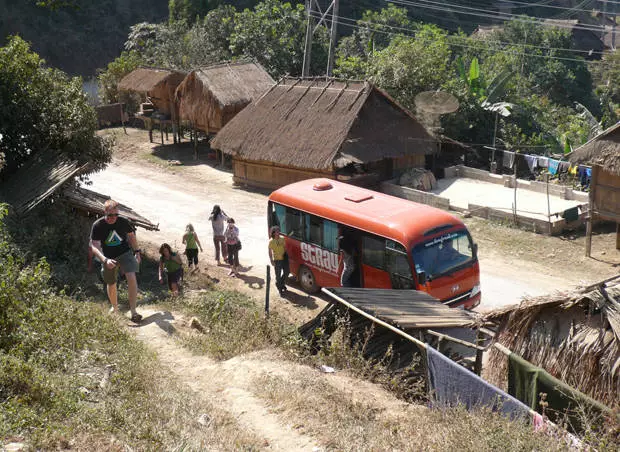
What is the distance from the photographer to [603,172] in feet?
57.1

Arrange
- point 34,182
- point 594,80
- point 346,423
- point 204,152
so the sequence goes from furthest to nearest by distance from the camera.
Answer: point 594,80
point 204,152
point 34,182
point 346,423

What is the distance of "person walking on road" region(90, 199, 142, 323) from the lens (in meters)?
10.2

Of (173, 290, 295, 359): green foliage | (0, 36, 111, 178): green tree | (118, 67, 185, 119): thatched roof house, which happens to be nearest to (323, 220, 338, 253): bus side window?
(173, 290, 295, 359): green foliage

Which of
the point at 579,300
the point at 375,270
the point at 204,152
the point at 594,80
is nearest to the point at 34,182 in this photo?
the point at 375,270

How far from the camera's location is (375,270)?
12938mm

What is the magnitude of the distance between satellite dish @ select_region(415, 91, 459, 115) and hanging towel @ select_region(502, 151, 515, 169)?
2696mm

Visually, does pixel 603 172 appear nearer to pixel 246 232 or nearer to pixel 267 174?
pixel 246 232

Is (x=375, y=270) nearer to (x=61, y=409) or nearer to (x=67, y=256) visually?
(x=67, y=256)

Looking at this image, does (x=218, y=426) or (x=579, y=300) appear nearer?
(x=218, y=426)

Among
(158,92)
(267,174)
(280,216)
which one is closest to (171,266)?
(280,216)

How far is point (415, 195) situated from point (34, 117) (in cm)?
1166

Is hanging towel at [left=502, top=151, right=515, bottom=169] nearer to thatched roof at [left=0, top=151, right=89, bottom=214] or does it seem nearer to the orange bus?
the orange bus

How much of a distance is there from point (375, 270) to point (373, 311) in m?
3.91

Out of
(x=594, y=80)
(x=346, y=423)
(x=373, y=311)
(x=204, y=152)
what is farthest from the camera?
(x=594, y=80)
